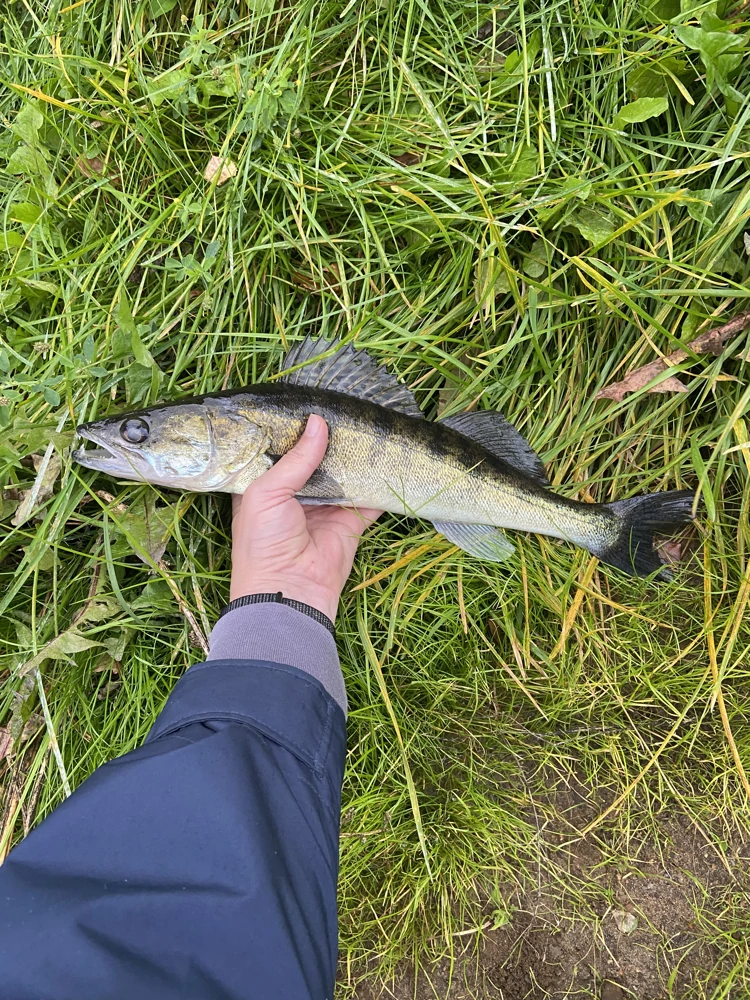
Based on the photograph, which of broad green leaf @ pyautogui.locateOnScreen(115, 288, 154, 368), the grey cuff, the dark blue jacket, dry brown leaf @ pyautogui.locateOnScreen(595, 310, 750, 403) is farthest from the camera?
dry brown leaf @ pyautogui.locateOnScreen(595, 310, 750, 403)

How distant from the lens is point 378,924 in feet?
8.00

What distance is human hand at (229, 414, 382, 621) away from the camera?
2.21 metres

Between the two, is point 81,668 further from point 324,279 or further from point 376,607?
point 324,279

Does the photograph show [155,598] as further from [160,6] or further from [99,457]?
[160,6]

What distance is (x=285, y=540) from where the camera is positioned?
2.28m

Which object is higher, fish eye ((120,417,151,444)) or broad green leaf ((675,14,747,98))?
broad green leaf ((675,14,747,98))

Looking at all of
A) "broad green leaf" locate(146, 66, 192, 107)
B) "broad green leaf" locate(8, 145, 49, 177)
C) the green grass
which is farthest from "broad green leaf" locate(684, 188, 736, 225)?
"broad green leaf" locate(8, 145, 49, 177)

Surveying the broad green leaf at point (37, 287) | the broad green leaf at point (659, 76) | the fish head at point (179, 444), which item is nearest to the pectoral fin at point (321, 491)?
the fish head at point (179, 444)

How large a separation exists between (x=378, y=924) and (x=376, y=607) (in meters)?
1.35

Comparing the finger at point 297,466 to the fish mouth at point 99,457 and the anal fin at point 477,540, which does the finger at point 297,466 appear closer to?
the fish mouth at point 99,457

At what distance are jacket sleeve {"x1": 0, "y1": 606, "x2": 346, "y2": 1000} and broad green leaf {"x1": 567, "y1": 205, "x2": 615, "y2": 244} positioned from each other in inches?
86.1

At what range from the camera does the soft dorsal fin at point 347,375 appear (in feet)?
7.76

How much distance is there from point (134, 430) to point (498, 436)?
4.90 feet

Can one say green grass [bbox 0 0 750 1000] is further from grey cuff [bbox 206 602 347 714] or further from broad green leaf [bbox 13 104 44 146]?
grey cuff [bbox 206 602 347 714]
